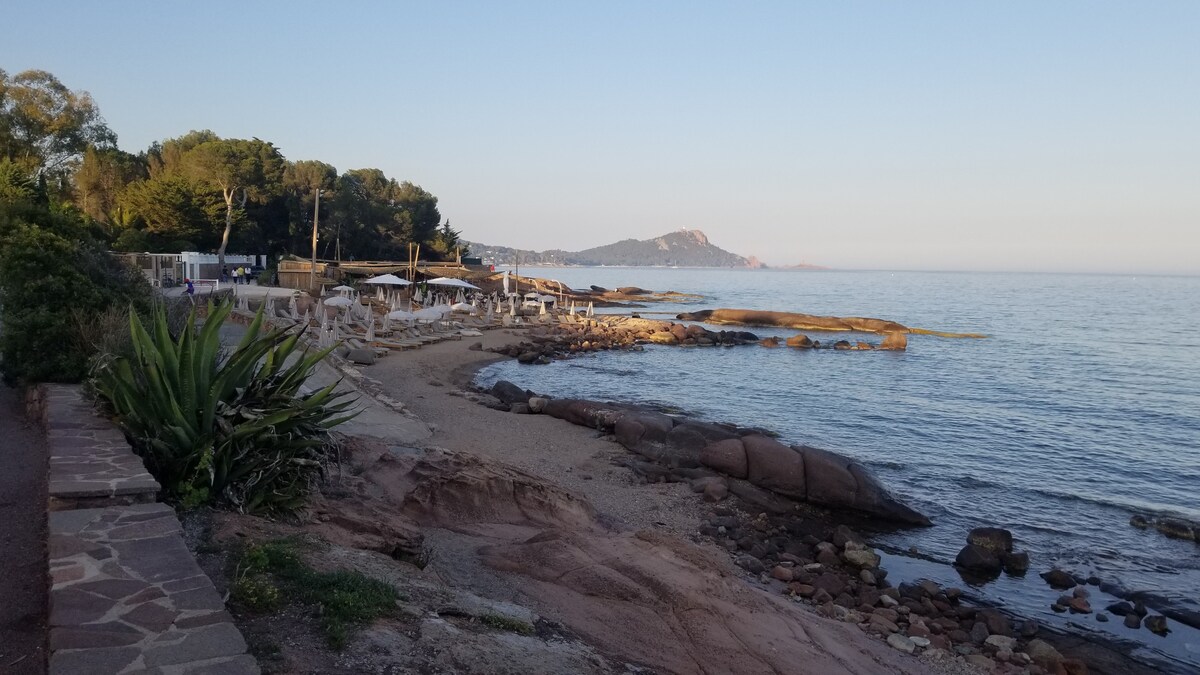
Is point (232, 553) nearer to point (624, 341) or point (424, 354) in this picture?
point (424, 354)

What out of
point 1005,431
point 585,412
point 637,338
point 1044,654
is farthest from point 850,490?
point 637,338

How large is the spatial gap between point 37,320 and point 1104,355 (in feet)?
139

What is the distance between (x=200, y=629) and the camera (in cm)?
340

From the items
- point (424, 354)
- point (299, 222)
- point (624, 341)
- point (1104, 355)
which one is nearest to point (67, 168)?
point (299, 222)

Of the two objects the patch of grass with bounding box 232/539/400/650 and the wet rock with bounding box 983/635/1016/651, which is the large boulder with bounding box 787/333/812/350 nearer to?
the wet rock with bounding box 983/635/1016/651

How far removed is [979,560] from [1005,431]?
10719mm

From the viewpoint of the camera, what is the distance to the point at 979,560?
1065 cm

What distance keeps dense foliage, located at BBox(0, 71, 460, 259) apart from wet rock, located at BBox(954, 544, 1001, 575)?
28479 mm

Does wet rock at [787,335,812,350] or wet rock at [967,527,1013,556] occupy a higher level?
wet rock at [787,335,812,350]

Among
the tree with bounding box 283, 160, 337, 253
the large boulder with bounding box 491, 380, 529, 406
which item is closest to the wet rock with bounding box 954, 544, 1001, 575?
the large boulder with bounding box 491, 380, 529, 406

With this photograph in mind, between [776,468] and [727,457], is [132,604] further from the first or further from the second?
[727,457]

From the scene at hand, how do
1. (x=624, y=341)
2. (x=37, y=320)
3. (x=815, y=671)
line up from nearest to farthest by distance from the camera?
(x=815, y=671) → (x=37, y=320) → (x=624, y=341)

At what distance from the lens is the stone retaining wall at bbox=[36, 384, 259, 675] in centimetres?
316

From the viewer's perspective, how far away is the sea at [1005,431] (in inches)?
425
